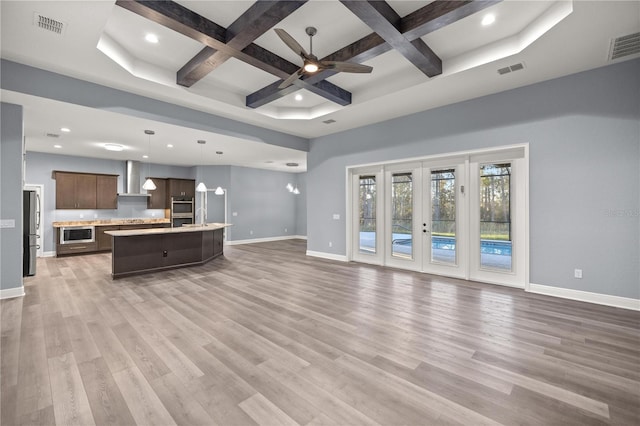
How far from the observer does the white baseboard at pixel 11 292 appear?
4074mm

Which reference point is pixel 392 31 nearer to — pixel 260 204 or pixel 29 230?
pixel 29 230

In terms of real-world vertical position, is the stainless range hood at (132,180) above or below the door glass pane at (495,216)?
above

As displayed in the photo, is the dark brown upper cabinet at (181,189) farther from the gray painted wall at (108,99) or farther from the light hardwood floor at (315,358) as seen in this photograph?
the light hardwood floor at (315,358)

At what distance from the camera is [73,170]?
8.30 metres

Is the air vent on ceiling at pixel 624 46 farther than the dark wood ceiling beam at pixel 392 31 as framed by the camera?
Yes

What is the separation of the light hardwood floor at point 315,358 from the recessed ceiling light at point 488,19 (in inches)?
137

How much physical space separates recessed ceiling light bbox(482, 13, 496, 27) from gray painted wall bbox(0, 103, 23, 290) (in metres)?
6.51

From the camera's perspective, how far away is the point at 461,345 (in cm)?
269

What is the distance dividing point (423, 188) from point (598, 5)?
3.44 m

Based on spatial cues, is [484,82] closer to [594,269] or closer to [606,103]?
[606,103]

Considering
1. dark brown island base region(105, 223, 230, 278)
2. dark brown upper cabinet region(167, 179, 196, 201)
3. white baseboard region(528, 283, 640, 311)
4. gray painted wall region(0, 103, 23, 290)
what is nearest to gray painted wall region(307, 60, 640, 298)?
white baseboard region(528, 283, 640, 311)

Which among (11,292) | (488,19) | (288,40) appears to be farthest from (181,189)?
(488,19)

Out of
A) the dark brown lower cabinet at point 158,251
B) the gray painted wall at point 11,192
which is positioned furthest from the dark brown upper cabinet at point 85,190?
the gray painted wall at point 11,192

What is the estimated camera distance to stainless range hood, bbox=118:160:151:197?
9086mm
